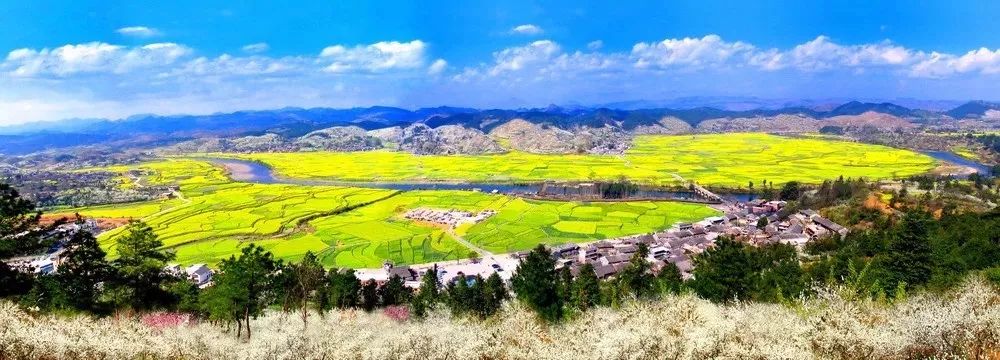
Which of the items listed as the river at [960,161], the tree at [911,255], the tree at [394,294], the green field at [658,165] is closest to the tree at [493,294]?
the tree at [394,294]

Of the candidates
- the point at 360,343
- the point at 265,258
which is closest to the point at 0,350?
the point at 360,343

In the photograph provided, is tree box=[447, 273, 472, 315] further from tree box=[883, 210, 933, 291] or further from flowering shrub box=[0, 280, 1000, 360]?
tree box=[883, 210, 933, 291]

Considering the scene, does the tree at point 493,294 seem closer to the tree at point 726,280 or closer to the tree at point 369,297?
the tree at point 369,297

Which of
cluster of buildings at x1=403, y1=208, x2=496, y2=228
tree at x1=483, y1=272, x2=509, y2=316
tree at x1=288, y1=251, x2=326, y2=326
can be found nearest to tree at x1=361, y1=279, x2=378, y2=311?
tree at x1=288, y1=251, x2=326, y2=326

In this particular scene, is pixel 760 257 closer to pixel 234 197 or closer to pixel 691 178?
pixel 691 178

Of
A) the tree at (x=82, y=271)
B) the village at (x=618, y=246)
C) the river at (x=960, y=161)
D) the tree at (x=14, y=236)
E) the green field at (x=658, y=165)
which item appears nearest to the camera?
the tree at (x=14, y=236)

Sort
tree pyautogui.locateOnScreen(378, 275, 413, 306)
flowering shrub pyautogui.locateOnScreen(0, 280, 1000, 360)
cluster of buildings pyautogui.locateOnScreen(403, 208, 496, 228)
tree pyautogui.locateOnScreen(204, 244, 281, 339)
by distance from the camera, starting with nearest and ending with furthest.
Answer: flowering shrub pyautogui.locateOnScreen(0, 280, 1000, 360)
tree pyautogui.locateOnScreen(204, 244, 281, 339)
tree pyautogui.locateOnScreen(378, 275, 413, 306)
cluster of buildings pyautogui.locateOnScreen(403, 208, 496, 228)
